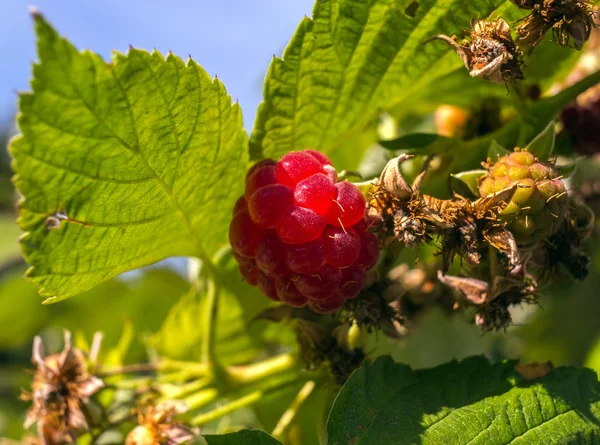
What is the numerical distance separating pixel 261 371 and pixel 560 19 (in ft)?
3.34

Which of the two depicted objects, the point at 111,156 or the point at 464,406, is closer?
the point at 111,156

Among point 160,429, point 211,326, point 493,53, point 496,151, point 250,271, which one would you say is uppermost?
point 493,53

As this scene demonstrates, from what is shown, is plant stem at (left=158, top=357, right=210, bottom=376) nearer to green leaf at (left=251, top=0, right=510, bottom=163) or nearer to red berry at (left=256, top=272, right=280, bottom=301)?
red berry at (left=256, top=272, right=280, bottom=301)

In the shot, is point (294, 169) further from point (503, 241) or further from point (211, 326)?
point (211, 326)

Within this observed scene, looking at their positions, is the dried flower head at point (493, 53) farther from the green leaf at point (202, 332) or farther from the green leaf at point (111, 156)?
the green leaf at point (202, 332)

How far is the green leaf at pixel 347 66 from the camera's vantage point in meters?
1.25

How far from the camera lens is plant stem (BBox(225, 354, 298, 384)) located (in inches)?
63.6

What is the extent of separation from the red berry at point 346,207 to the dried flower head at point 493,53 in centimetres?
29

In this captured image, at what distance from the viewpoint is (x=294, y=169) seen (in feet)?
3.79

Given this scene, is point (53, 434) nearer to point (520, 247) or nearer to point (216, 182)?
point (216, 182)

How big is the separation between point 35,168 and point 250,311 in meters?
0.90

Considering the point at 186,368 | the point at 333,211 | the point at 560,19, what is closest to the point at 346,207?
the point at 333,211

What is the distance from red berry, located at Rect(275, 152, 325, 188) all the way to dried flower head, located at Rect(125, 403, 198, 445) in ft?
2.09

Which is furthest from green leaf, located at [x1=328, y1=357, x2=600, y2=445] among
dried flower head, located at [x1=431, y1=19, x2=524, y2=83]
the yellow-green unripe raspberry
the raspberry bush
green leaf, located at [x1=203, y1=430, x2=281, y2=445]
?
dried flower head, located at [x1=431, y1=19, x2=524, y2=83]
